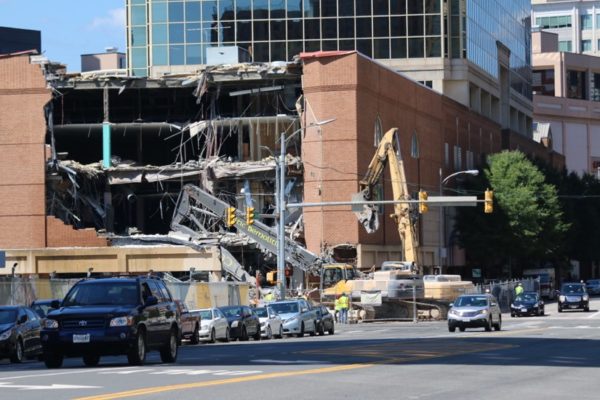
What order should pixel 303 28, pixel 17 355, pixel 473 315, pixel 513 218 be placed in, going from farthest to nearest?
1. pixel 303 28
2. pixel 513 218
3. pixel 473 315
4. pixel 17 355

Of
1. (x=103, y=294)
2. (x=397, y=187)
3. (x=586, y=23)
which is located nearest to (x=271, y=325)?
(x=397, y=187)

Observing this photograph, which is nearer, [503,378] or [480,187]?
[503,378]

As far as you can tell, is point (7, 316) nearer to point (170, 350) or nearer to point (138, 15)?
point (170, 350)

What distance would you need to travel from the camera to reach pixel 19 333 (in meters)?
33.9

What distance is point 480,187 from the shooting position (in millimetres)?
98562

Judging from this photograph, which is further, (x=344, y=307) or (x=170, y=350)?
(x=344, y=307)

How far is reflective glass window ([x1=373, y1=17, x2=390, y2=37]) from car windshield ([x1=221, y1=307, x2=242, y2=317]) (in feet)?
179

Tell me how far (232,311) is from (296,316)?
3.17m

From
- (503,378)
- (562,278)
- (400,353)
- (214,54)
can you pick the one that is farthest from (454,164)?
(503,378)

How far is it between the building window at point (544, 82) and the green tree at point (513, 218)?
72.8 meters

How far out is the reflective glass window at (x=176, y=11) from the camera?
102m

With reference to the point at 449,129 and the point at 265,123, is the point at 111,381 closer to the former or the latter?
the point at 265,123

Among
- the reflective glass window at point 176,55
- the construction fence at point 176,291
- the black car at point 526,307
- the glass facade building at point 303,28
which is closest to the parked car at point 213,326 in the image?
the construction fence at point 176,291

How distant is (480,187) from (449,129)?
4859mm
